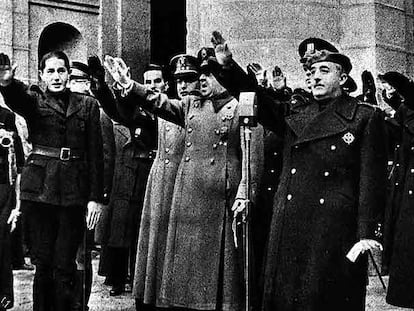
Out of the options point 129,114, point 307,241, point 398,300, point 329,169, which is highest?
point 129,114

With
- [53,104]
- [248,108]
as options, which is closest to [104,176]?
[53,104]

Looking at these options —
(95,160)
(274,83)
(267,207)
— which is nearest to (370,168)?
(267,207)

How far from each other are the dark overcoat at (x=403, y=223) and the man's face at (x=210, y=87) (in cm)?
175

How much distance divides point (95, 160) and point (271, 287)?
86.6 inches

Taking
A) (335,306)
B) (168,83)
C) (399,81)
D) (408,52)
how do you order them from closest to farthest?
(335,306) → (399,81) → (168,83) → (408,52)

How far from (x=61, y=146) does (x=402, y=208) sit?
267cm

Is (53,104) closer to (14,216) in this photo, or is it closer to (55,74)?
(55,74)

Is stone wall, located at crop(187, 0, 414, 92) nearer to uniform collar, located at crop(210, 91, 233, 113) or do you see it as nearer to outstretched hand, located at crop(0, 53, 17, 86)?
uniform collar, located at crop(210, 91, 233, 113)

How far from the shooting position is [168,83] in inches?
388

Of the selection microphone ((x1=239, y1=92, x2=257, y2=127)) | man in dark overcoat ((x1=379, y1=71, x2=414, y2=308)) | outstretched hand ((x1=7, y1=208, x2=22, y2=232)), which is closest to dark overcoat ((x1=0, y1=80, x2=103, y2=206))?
outstretched hand ((x1=7, y1=208, x2=22, y2=232))

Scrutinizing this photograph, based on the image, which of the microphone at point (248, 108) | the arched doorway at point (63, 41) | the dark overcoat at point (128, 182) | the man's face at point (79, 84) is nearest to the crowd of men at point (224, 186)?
the microphone at point (248, 108)

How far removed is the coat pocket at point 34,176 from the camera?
7609 millimetres

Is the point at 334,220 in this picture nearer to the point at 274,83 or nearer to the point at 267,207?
the point at 267,207

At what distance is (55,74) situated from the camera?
7699 mm
